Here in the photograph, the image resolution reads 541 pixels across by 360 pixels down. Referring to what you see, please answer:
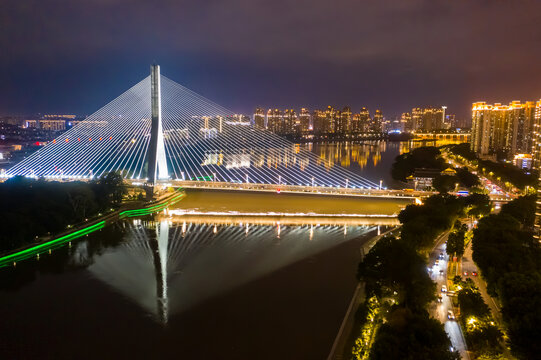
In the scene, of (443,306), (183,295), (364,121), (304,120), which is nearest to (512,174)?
(443,306)

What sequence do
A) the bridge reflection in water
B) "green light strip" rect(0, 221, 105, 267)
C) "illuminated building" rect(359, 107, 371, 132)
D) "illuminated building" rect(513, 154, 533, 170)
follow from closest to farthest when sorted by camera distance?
the bridge reflection in water → "green light strip" rect(0, 221, 105, 267) → "illuminated building" rect(513, 154, 533, 170) → "illuminated building" rect(359, 107, 371, 132)

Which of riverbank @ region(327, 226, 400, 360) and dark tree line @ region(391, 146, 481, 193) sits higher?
dark tree line @ region(391, 146, 481, 193)

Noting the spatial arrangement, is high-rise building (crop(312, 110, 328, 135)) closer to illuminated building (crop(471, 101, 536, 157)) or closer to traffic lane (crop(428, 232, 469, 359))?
illuminated building (crop(471, 101, 536, 157))

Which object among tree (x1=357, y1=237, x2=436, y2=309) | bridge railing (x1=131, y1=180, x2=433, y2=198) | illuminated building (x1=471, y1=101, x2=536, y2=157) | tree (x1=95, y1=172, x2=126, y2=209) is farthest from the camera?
illuminated building (x1=471, y1=101, x2=536, y2=157)

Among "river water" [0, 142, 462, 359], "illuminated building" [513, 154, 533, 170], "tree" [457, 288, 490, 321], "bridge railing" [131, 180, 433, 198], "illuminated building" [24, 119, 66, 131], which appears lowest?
"river water" [0, 142, 462, 359]

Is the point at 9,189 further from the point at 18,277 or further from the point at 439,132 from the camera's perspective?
the point at 439,132

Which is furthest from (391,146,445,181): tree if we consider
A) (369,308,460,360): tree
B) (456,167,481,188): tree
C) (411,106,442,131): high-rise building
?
(411,106,442,131): high-rise building

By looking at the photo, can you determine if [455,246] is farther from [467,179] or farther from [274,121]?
[274,121]
